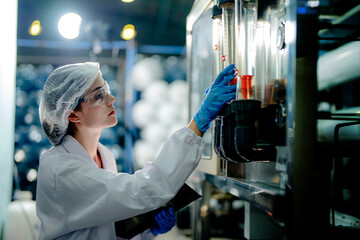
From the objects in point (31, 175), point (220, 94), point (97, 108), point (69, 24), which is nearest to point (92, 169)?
point (97, 108)

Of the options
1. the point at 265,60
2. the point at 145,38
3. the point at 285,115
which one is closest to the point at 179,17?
the point at 145,38

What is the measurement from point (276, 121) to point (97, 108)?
2.45ft

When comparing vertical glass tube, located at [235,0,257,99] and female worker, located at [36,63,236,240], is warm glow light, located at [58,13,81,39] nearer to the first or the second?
female worker, located at [36,63,236,240]

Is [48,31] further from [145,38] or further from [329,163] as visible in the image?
[329,163]

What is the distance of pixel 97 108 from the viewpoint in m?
1.22

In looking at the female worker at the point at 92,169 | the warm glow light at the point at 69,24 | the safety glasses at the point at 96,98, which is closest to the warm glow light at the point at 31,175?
the warm glow light at the point at 69,24

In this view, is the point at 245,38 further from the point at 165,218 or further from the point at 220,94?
the point at 165,218

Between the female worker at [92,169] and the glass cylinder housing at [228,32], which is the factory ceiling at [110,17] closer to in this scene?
the female worker at [92,169]

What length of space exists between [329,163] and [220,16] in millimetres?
579

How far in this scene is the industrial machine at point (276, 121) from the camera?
0.63 meters

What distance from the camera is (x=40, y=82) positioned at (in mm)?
3191

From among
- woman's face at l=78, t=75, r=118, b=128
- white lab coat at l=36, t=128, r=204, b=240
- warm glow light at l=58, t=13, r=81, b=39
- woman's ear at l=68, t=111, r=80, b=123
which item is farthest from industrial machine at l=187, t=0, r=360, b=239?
warm glow light at l=58, t=13, r=81, b=39

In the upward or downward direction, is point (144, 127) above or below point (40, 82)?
below

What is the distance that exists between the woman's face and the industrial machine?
0.47m
